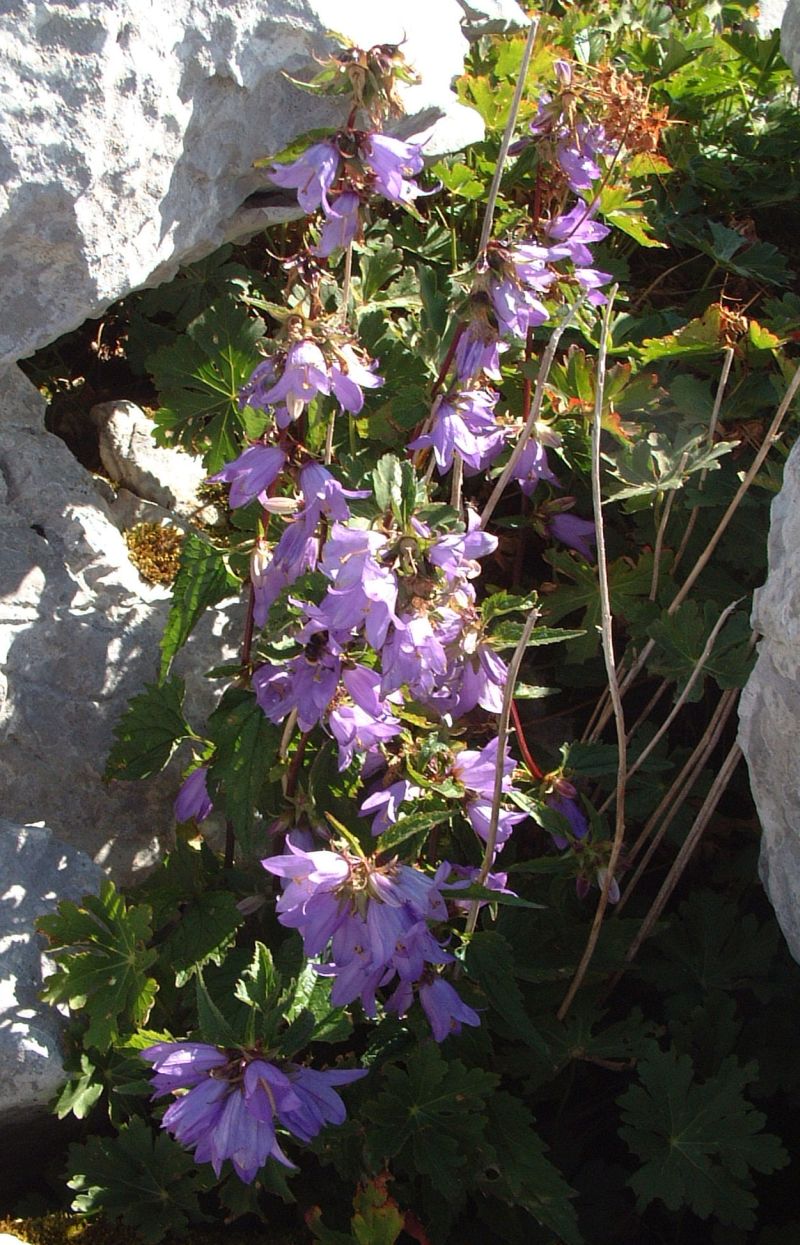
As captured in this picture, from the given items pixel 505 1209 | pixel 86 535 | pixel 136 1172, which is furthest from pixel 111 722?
pixel 505 1209

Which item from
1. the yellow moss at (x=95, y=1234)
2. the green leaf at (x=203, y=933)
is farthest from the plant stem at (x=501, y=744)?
the yellow moss at (x=95, y=1234)

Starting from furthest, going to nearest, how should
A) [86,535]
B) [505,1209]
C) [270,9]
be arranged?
1. [86,535]
2. [270,9]
3. [505,1209]

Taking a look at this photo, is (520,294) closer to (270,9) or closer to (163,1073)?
(270,9)

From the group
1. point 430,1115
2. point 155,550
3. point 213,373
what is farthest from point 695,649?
point 155,550

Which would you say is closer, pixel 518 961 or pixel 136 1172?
pixel 136 1172

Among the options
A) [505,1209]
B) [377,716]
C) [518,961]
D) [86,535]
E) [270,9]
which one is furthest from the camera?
[86,535]

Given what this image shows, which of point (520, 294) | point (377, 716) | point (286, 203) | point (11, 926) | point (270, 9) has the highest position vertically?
point (270, 9)

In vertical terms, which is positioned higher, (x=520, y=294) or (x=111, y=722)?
(x=520, y=294)

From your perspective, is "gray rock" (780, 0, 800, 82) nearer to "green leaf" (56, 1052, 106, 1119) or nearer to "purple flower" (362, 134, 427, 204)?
"purple flower" (362, 134, 427, 204)

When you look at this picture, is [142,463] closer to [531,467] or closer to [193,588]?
[193,588]
